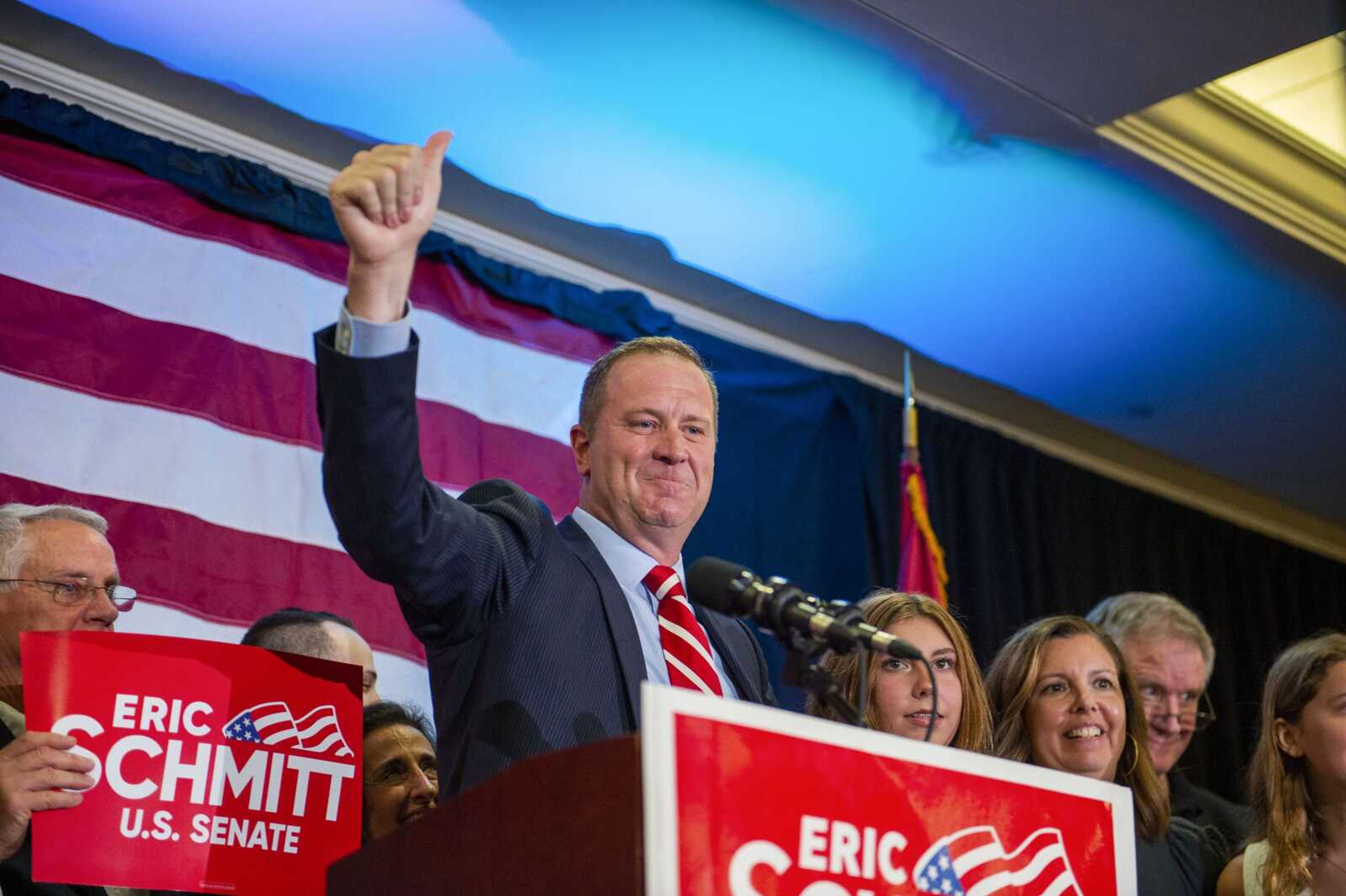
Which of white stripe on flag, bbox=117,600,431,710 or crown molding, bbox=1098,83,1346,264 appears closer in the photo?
white stripe on flag, bbox=117,600,431,710

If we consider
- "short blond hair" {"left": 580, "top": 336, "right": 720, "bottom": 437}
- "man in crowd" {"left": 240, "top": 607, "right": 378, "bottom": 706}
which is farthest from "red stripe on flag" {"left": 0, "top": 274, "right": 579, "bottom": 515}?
"short blond hair" {"left": 580, "top": 336, "right": 720, "bottom": 437}

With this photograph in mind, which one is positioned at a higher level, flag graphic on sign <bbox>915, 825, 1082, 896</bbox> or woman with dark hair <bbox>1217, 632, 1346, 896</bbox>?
woman with dark hair <bbox>1217, 632, 1346, 896</bbox>

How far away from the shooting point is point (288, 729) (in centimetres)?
218

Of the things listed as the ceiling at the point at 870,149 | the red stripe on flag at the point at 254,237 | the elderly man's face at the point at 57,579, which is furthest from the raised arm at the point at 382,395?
the red stripe on flag at the point at 254,237

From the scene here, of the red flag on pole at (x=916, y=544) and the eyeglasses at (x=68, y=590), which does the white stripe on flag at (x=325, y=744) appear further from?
the red flag on pole at (x=916, y=544)

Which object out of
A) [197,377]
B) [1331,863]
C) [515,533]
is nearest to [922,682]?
[1331,863]

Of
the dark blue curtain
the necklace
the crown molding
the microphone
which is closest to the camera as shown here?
the microphone

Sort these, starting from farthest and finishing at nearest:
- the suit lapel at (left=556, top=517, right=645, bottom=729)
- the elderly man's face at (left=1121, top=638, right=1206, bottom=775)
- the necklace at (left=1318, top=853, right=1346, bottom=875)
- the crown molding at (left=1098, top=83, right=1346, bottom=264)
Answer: the crown molding at (left=1098, top=83, right=1346, bottom=264) → the elderly man's face at (left=1121, top=638, right=1206, bottom=775) → the necklace at (left=1318, top=853, right=1346, bottom=875) → the suit lapel at (left=556, top=517, right=645, bottom=729)

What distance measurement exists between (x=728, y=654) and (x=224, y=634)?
1913mm

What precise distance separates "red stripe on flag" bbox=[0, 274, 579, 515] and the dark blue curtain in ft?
1.36

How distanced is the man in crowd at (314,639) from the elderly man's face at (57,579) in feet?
1.18

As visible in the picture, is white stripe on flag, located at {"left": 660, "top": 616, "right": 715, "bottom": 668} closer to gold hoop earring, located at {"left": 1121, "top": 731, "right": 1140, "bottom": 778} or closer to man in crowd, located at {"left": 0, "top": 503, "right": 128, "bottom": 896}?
man in crowd, located at {"left": 0, "top": 503, "right": 128, "bottom": 896}

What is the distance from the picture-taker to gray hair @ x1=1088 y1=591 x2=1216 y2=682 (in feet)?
12.5

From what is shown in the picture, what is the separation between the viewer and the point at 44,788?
1.98m
